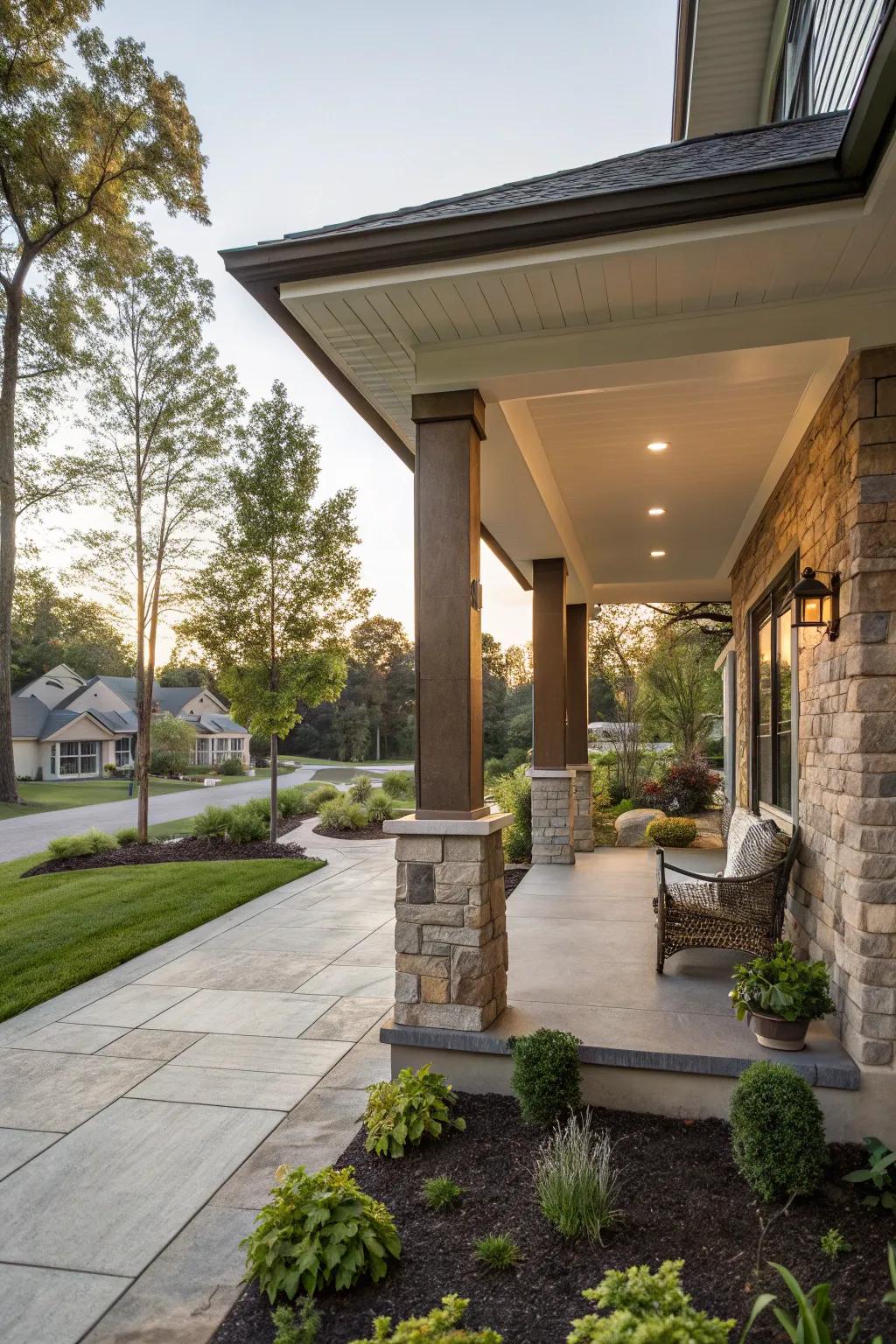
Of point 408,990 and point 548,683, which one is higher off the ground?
point 548,683

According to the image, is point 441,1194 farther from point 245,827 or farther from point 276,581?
point 276,581

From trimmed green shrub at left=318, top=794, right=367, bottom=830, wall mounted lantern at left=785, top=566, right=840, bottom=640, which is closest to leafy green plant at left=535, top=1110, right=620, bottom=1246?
wall mounted lantern at left=785, top=566, right=840, bottom=640

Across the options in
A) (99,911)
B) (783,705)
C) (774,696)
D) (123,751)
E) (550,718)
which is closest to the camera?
(783,705)

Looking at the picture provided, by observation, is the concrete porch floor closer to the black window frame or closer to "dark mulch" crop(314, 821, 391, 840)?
the black window frame

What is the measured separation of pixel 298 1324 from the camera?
2.00 meters

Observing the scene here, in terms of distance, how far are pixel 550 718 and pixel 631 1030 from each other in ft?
14.9

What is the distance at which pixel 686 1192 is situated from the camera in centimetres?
251

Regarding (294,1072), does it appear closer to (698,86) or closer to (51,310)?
(698,86)

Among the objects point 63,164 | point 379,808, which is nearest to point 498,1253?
point 379,808

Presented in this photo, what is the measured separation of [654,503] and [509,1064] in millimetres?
4286

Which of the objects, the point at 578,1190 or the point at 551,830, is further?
the point at 551,830

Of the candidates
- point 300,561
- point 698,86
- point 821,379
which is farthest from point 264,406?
point 821,379

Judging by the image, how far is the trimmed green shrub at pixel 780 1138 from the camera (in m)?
2.42

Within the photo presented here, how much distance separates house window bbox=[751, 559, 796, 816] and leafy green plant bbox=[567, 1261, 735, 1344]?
304 centimetres
